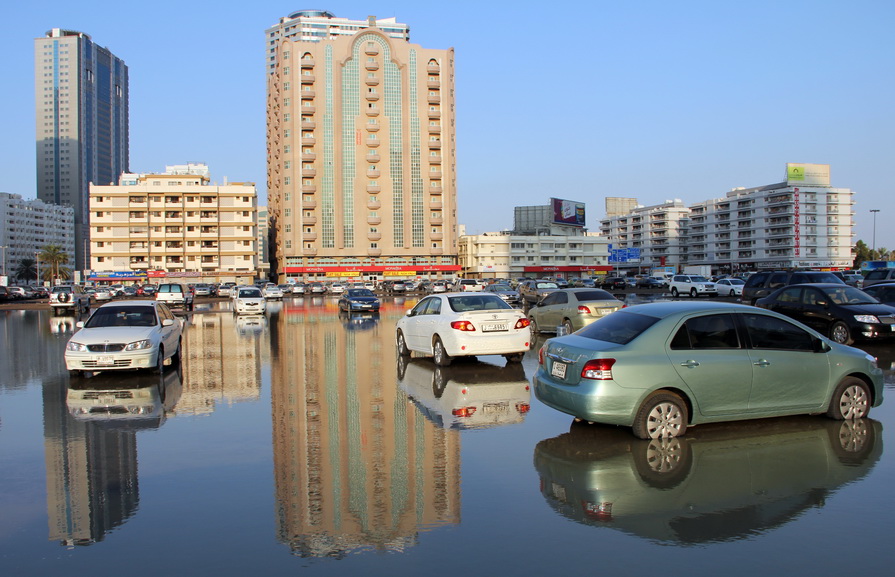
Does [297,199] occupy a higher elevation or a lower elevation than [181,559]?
higher

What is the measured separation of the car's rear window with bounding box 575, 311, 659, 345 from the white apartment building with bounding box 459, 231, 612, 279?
121531 millimetres

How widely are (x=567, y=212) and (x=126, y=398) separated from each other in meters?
122

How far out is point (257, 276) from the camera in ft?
396

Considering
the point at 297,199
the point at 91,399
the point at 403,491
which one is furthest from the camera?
the point at 297,199

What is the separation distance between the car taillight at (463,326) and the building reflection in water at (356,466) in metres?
1.72

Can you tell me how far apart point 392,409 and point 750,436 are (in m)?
4.72

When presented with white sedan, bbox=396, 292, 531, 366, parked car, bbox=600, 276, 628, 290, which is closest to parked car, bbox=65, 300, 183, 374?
white sedan, bbox=396, 292, 531, 366

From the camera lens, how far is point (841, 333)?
18.3 metres

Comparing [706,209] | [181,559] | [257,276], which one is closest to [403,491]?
[181,559]

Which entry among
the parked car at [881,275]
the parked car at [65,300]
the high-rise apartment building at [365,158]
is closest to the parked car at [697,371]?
the parked car at [881,275]

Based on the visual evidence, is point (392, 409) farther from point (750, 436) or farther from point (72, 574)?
point (72, 574)

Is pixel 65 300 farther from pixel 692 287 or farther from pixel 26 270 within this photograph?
pixel 26 270

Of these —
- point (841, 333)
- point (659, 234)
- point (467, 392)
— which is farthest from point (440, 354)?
point (659, 234)

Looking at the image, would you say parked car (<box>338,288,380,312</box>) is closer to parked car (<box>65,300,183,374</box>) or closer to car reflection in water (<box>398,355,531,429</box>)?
car reflection in water (<box>398,355,531,429</box>)
